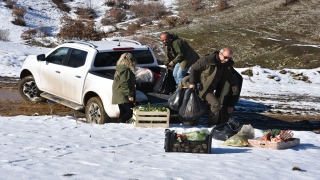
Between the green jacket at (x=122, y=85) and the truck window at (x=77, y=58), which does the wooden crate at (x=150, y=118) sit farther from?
the truck window at (x=77, y=58)

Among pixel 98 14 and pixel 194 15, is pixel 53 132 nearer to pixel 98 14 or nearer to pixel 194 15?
pixel 194 15

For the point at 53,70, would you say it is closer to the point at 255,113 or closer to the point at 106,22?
the point at 255,113

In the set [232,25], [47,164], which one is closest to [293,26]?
[232,25]

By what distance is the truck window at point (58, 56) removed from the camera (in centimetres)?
1129

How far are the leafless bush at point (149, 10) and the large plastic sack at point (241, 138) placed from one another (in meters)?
30.7

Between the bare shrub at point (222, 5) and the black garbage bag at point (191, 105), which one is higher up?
the bare shrub at point (222, 5)

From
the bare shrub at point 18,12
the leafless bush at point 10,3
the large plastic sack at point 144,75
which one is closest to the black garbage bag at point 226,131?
the large plastic sack at point 144,75

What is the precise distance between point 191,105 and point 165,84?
55.0 inches

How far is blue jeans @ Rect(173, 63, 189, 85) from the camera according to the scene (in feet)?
35.9

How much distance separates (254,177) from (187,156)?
48.8 inches

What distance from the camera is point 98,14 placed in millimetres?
42625

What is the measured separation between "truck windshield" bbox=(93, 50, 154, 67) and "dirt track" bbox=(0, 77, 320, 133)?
1.43 meters

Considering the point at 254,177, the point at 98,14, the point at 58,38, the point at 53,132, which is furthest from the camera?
the point at 98,14

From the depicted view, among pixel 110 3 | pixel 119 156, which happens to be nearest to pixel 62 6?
pixel 110 3
